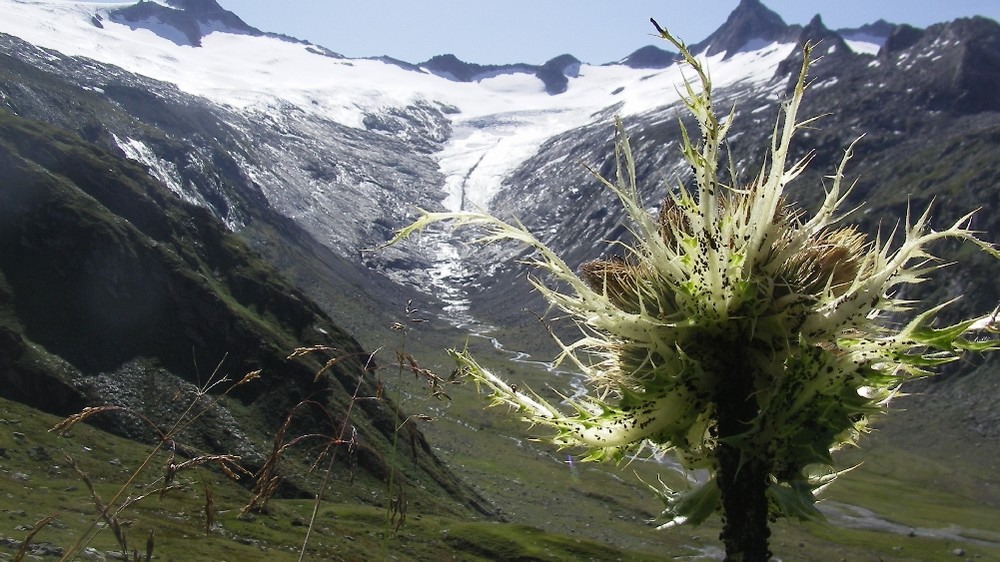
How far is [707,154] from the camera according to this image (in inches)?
134

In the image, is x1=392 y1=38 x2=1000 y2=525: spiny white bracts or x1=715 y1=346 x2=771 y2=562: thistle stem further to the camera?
x1=392 y1=38 x2=1000 y2=525: spiny white bracts

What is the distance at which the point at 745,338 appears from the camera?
143 inches

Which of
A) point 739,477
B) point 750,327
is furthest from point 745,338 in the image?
point 739,477

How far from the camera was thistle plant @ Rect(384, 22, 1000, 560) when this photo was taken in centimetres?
333

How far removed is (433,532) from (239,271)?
43355mm

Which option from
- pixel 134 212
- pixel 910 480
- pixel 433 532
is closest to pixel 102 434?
pixel 433 532

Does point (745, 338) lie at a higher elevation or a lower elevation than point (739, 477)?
higher

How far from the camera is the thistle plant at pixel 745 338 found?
333cm

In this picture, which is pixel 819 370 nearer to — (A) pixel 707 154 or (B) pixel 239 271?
(A) pixel 707 154

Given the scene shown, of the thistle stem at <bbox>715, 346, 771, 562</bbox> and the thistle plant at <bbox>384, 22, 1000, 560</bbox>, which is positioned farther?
the thistle plant at <bbox>384, 22, 1000, 560</bbox>

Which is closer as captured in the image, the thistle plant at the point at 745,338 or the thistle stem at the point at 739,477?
the thistle stem at the point at 739,477

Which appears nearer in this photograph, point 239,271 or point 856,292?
point 856,292

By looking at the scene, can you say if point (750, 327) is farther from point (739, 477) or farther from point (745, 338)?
point (739, 477)

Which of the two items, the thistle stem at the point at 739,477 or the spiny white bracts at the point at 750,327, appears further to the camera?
the spiny white bracts at the point at 750,327
